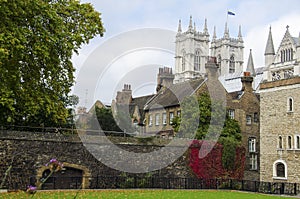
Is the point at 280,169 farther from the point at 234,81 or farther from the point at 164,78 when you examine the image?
the point at 234,81

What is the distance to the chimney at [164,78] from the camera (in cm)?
5000

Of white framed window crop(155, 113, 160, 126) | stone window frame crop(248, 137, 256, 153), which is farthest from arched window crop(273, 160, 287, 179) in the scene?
white framed window crop(155, 113, 160, 126)

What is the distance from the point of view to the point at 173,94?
4506 centimetres

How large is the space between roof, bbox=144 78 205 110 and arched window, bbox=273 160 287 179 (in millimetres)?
10029

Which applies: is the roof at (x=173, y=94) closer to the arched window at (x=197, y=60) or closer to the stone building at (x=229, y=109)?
the stone building at (x=229, y=109)

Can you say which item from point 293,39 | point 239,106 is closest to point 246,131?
point 239,106

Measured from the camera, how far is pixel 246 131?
4272 centimetres

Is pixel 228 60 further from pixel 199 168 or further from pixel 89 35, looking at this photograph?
pixel 89 35

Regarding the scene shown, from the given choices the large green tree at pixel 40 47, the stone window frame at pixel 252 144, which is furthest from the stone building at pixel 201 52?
the large green tree at pixel 40 47

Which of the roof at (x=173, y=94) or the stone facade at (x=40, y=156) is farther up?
the roof at (x=173, y=94)

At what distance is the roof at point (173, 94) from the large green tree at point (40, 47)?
2030cm

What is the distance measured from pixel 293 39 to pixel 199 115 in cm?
4827

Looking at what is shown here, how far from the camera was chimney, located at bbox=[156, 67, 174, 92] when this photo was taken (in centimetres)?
5000

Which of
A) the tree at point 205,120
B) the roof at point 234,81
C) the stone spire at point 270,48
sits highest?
the stone spire at point 270,48
